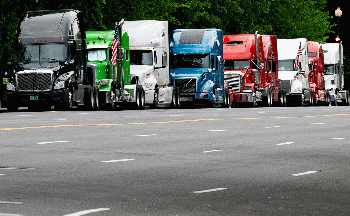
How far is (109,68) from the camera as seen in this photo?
133ft

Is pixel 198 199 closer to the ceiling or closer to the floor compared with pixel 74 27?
closer to the floor

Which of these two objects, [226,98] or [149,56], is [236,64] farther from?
[149,56]

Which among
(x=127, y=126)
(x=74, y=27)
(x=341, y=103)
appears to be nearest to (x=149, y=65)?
(x=74, y=27)

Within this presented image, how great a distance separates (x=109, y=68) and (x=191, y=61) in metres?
6.08

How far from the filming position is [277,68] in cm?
5275

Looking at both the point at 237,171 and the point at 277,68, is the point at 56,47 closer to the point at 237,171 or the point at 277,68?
the point at 277,68

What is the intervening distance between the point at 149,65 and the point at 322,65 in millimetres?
20727

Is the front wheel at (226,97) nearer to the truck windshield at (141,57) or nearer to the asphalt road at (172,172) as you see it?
the truck windshield at (141,57)

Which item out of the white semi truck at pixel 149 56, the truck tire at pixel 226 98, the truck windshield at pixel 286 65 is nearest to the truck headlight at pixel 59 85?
the white semi truck at pixel 149 56

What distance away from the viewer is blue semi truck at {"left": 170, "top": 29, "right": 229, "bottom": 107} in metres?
45.1

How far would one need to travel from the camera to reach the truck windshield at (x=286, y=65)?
54.3 meters

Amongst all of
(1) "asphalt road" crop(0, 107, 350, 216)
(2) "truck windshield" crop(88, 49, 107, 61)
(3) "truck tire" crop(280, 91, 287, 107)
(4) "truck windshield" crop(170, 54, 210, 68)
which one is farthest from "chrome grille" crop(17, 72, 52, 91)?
(3) "truck tire" crop(280, 91, 287, 107)

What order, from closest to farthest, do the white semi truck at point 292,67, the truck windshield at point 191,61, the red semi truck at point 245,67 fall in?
the truck windshield at point 191,61 → the red semi truck at point 245,67 → the white semi truck at point 292,67

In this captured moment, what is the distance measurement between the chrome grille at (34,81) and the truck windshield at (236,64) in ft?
46.2
